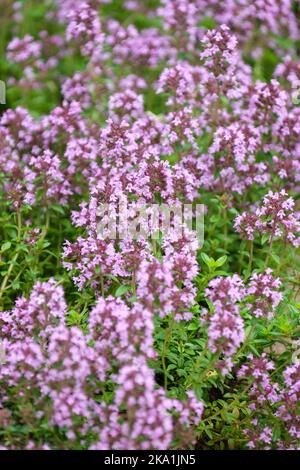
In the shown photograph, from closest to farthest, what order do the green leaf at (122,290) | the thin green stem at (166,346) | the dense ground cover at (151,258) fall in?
1. the dense ground cover at (151,258)
2. the thin green stem at (166,346)
3. the green leaf at (122,290)

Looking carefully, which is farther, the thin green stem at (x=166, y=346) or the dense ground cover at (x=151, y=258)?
the thin green stem at (x=166, y=346)

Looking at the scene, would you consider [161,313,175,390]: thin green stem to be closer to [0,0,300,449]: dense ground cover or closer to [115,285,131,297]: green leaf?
[0,0,300,449]: dense ground cover

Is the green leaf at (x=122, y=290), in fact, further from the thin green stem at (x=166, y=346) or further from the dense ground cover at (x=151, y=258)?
the thin green stem at (x=166, y=346)

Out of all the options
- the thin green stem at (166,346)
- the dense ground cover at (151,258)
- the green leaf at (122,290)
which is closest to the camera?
the dense ground cover at (151,258)

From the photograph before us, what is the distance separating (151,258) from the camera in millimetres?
4227

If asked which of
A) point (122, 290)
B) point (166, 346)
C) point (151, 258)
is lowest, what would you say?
point (166, 346)

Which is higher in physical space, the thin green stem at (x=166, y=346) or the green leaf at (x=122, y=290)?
the green leaf at (x=122, y=290)

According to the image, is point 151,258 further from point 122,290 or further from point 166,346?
point 166,346

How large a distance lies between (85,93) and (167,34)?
183 centimetres

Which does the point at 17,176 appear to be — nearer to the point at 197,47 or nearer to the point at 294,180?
the point at 294,180

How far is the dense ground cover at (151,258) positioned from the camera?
12.0 ft

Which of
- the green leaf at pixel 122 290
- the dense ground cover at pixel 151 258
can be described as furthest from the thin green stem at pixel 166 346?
the green leaf at pixel 122 290

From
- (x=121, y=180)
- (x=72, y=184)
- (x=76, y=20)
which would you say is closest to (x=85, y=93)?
(x=76, y=20)

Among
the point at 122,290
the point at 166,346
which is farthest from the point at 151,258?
the point at 166,346
